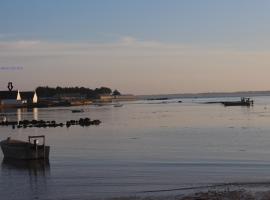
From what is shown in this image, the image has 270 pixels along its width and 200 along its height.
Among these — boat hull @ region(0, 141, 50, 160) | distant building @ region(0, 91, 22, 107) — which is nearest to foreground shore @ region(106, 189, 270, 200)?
boat hull @ region(0, 141, 50, 160)

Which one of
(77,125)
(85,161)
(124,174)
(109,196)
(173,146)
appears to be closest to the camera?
(109,196)

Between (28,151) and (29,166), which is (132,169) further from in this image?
(28,151)

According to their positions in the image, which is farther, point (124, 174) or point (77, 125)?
point (77, 125)

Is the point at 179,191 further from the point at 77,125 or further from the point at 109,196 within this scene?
the point at 77,125

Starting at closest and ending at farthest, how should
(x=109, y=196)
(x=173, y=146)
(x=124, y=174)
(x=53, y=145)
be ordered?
(x=109, y=196), (x=124, y=174), (x=173, y=146), (x=53, y=145)

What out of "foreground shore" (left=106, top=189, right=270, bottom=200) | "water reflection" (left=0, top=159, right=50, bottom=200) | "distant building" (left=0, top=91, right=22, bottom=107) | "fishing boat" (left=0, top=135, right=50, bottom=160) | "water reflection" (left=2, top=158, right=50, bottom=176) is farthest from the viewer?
"distant building" (left=0, top=91, right=22, bottom=107)

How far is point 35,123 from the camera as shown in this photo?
8738 cm

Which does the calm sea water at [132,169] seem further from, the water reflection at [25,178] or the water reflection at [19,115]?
the water reflection at [19,115]

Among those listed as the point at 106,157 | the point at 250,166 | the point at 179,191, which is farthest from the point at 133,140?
the point at 179,191

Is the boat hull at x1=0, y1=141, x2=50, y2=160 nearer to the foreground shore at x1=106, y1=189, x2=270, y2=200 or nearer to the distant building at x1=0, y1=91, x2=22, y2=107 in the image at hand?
the foreground shore at x1=106, y1=189, x2=270, y2=200

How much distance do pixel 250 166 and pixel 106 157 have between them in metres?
10.7

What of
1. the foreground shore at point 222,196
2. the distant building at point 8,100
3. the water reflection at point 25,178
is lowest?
the water reflection at point 25,178

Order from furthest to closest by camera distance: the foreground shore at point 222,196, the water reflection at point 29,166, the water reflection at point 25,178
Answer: the water reflection at point 29,166 < the water reflection at point 25,178 < the foreground shore at point 222,196

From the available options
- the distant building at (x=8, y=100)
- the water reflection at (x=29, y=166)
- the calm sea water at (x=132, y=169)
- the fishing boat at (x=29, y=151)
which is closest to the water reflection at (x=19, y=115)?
the distant building at (x=8, y=100)
